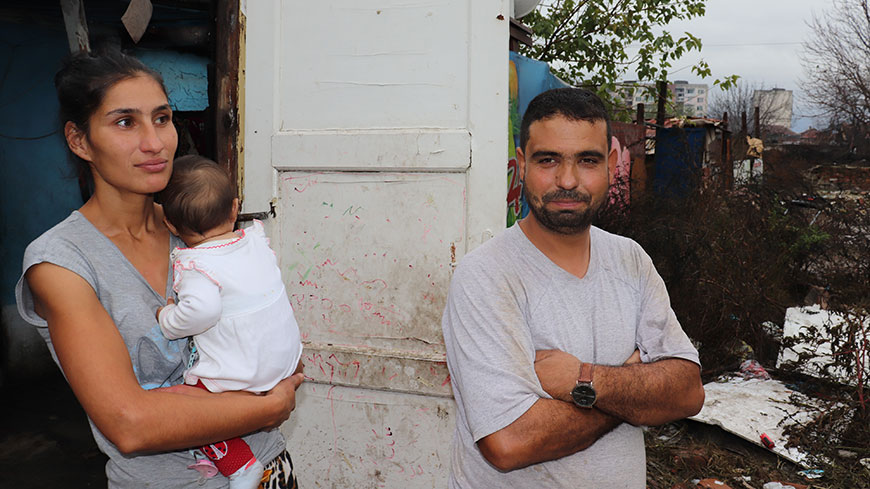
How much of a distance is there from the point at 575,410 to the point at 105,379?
1067 mm

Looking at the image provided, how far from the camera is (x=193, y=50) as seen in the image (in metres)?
3.51

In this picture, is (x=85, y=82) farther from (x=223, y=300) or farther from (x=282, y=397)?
(x=282, y=397)

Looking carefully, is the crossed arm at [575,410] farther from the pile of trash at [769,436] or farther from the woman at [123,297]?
the pile of trash at [769,436]

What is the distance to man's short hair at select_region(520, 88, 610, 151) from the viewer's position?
1721mm

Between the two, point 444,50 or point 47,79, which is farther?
point 47,79

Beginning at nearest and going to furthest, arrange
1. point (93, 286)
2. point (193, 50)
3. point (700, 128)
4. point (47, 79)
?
point (93, 286) < point (193, 50) < point (47, 79) < point (700, 128)

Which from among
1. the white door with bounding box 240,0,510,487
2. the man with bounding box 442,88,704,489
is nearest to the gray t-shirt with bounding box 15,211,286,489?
the man with bounding box 442,88,704,489

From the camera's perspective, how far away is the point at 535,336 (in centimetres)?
161

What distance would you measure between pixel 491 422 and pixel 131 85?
122 cm

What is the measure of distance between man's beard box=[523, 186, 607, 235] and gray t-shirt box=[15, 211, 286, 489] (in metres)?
1.01

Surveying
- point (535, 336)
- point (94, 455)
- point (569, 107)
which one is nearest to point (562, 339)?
point (535, 336)

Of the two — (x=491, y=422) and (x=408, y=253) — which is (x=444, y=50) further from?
(x=491, y=422)

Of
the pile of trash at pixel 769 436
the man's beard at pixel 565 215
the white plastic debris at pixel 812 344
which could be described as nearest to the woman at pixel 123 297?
the man's beard at pixel 565 215

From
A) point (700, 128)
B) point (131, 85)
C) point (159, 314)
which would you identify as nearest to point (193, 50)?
point (131, 85)
